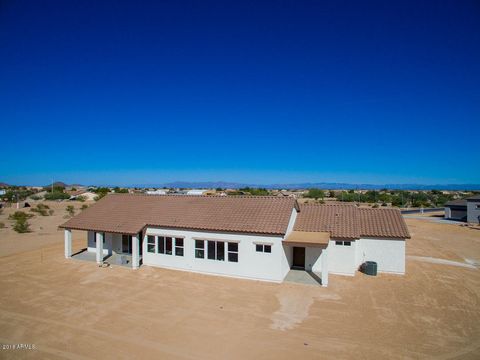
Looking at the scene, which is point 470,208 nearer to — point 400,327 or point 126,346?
point 400,327

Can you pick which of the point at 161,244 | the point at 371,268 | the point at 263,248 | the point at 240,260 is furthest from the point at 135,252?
the point at 371,268

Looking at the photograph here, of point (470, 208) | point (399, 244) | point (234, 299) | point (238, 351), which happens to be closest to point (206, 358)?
point (238, 351)

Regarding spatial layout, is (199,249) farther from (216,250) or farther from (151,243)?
(151,243)

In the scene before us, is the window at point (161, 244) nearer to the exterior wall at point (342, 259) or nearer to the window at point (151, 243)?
the window at point (151, 243)

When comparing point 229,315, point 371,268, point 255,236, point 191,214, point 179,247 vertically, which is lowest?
point 229,315

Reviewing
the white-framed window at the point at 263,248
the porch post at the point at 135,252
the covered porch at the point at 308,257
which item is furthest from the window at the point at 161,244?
the covered porch at the point at 308,257

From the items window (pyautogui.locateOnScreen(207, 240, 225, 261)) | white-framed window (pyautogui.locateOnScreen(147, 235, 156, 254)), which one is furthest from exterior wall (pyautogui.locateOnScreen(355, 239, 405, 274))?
white-framed window (pyautogui.locateOnScreen(147, 235, 156, 254))
